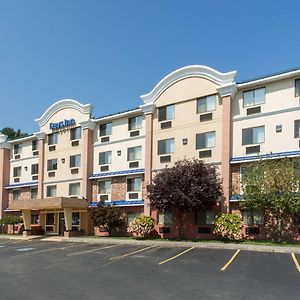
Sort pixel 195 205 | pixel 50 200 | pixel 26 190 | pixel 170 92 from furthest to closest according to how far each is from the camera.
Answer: pixel 26 190
pixel 50 200
pixel 170 92
pixel 195 205

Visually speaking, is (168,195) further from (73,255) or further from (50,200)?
(50,200)

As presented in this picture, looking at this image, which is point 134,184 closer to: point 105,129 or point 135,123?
point 135,123

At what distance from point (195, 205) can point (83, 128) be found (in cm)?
1504

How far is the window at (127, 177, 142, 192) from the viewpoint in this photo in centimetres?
3288

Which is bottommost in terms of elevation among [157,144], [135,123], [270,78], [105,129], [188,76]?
[157,144]

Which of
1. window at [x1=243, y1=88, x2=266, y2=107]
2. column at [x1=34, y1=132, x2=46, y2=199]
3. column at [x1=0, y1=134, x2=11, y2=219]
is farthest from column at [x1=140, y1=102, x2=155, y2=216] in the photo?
column at [x1=0, y1=134, x2=11, y2=219]

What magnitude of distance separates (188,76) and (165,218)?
10883 mm

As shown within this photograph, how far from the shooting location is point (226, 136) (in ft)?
92.3

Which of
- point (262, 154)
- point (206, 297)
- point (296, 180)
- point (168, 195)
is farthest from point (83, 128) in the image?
point (206, 297)

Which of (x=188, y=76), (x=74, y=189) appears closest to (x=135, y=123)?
(x=188, y=76)

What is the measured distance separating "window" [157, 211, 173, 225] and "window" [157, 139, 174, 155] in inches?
185

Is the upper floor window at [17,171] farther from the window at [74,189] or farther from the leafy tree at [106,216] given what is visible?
the leafy tree at [106,216]

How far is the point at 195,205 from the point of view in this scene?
86.4ft

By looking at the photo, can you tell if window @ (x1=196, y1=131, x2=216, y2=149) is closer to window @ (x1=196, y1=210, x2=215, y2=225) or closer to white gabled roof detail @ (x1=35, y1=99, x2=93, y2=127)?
window @ (x1=196, y1=210, x2=215, y2=225)
